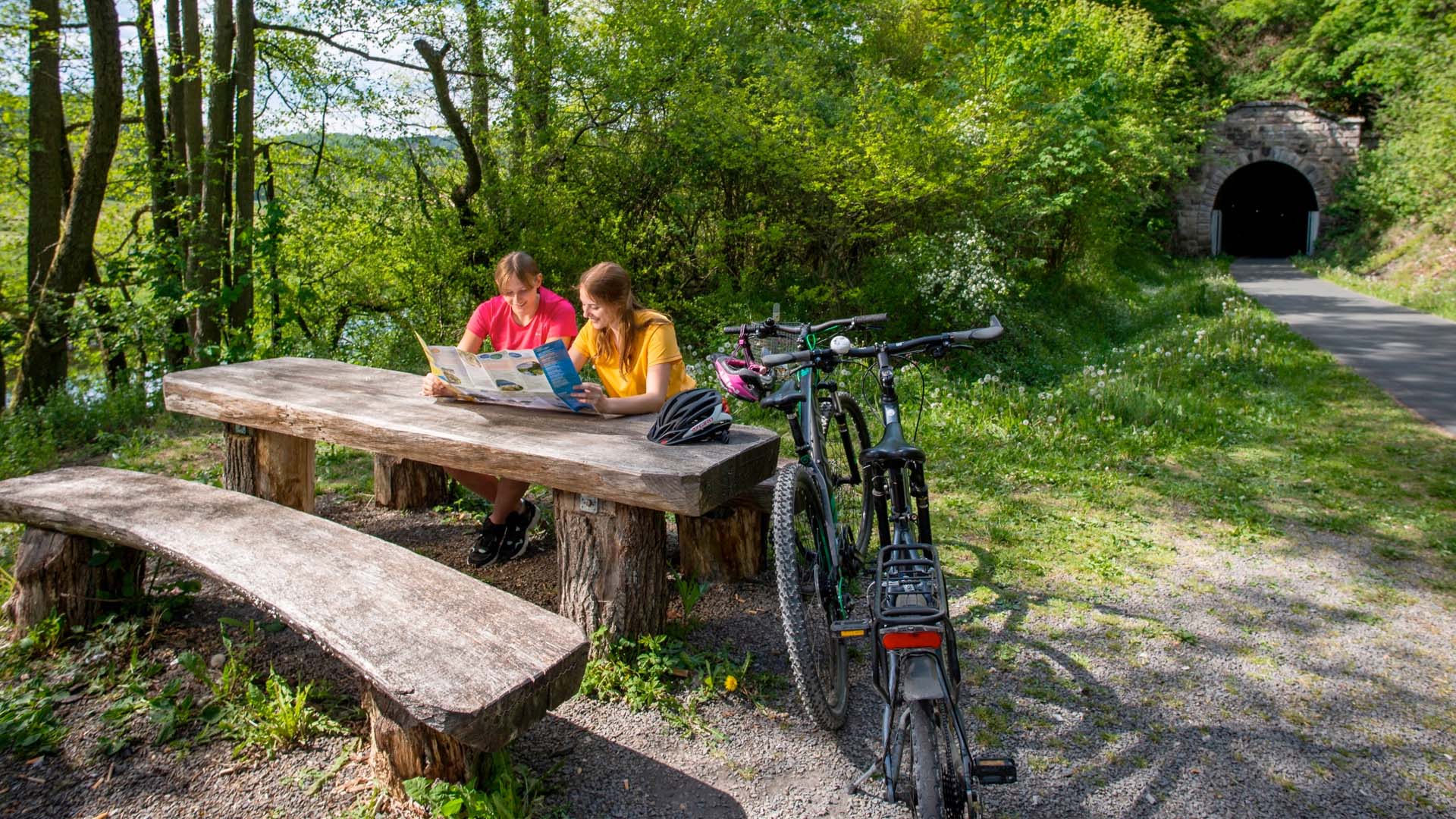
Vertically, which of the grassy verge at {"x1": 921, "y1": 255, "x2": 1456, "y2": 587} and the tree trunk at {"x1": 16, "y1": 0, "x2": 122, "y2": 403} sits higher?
the tree trunk at {"x1": 16, "y1": 0, "x2": 122, "y2": 403}

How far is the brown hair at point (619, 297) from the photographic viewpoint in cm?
363

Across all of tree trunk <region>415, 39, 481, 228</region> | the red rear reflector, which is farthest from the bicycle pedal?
tree trunk <region>415, 39, 481, 228</region>

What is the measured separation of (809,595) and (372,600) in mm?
1281

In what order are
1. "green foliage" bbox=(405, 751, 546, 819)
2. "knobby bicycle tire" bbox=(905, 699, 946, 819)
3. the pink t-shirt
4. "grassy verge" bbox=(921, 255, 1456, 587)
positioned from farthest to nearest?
"grassy verge" bbox=(921, 255, 1456, 587) → the pink t-shirt → "green foliage" bbox=(405, 751, 546, 819) → "knobby bicycle tire" bbox=(905, 699, 946, 819)

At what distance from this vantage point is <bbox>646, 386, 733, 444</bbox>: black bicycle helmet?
3201mm

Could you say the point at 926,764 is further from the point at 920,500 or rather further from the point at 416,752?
the point at 416,752

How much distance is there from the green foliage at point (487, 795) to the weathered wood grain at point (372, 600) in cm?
20

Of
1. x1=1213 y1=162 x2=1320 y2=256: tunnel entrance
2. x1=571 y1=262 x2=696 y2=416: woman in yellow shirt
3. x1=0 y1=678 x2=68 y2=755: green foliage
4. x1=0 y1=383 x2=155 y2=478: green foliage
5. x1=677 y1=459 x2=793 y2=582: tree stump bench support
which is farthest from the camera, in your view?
x1=1213 y1=162 x2=1320 y2=256: tunnel entrance

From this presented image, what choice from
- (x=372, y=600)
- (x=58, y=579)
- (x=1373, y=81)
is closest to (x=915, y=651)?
(x=372, y=600)

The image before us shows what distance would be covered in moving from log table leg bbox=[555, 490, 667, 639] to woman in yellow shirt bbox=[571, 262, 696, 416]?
552 millimetres

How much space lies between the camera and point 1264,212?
31297 millimetres

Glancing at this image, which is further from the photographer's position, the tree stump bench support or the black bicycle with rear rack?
the tree stump bench support

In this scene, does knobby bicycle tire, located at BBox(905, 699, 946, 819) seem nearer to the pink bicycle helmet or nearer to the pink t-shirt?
the pink bicycle helmet

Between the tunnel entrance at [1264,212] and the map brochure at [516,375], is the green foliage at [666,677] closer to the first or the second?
the map brochure at [516,375]
